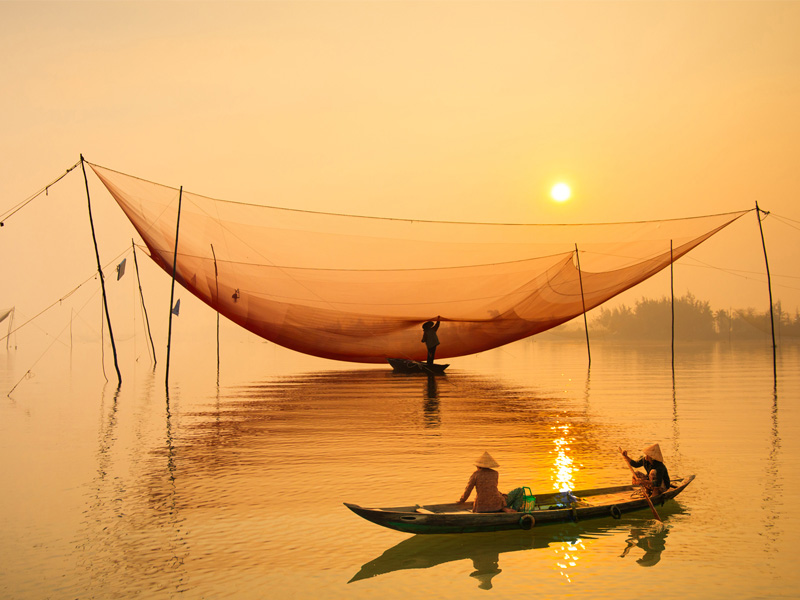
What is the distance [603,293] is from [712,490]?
16.1m

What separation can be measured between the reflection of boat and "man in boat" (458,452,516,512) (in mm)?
316

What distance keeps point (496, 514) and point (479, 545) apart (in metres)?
0.36

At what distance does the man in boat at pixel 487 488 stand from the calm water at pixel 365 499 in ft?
1.09

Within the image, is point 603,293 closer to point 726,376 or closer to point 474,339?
point 474,339

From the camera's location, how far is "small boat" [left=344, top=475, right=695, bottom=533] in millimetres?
7562

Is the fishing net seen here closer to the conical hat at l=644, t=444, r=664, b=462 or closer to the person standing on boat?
the person standing on boat

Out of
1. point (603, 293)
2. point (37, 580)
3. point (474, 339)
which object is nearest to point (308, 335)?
point (474, 339)

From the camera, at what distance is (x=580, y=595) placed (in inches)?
242

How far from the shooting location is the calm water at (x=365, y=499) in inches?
257

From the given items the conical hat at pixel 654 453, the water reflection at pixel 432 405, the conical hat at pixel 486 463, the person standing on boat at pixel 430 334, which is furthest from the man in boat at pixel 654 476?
the person standing on boat at pixel 430 334

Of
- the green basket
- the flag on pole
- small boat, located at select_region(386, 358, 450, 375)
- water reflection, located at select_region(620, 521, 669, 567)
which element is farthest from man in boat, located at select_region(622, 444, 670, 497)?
the flag on pole

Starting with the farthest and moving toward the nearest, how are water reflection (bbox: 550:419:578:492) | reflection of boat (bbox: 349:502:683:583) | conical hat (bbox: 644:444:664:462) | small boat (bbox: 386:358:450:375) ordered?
small boat (bbox: 386:358:450:375) < water reflection (bbox: 550:419:578:492) < conical hat (bbox: 644:444:664:462) < reflection of boat (bbox: 349:502:683:583)

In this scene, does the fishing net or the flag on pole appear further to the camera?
the flag on pole

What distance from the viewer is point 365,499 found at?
30.0ft
